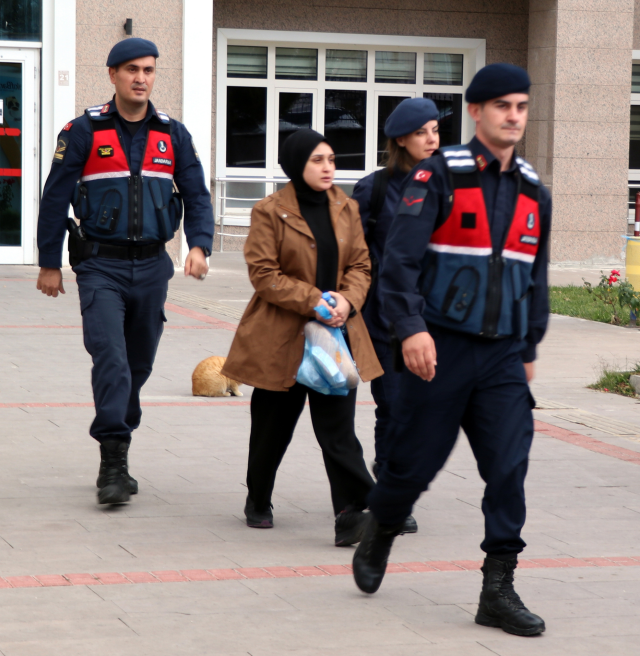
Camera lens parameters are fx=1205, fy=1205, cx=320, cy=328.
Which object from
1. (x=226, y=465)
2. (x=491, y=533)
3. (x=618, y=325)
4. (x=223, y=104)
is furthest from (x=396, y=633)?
(x=223, y=104)

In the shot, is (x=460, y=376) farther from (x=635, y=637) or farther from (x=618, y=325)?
(x=618, y=325)

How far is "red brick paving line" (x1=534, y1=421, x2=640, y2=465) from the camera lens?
6664mm

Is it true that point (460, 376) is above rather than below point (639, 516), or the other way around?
above

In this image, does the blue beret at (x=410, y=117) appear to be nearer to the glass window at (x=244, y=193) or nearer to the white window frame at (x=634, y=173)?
the glass window at (x=244, y=193)

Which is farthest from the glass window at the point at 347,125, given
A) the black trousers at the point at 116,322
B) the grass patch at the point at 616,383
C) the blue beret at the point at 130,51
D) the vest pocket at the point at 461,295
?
the vest pocket at the point at 461,295

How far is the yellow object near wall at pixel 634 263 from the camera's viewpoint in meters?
13.3

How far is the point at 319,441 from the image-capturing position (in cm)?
491

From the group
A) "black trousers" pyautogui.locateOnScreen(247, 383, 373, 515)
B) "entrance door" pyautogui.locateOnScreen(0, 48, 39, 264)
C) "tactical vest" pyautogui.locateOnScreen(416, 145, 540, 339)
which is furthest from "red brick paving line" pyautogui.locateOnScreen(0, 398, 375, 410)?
"entrance door" pyautogui.locateOnScreen(0, 48, 39, 264)

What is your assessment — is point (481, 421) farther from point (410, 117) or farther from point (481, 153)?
point (410, 117)

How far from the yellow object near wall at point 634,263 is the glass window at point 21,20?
827 cm

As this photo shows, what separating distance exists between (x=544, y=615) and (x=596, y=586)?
0.41 meters

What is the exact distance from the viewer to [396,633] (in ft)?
12.6

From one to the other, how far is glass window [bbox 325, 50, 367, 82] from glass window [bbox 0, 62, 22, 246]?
6.67m

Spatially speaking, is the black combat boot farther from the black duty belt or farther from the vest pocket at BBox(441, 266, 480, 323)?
the black duty belt
